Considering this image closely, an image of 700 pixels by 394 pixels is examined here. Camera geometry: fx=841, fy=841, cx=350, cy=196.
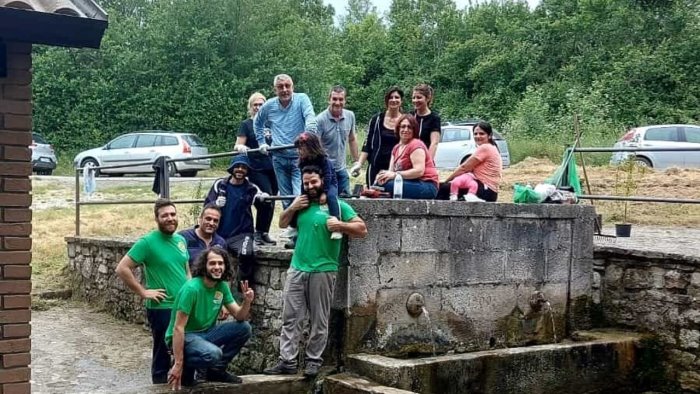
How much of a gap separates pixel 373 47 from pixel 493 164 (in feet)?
114

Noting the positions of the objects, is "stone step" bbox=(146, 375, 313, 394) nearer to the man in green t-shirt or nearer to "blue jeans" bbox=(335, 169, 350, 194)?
the man in green t-shirt

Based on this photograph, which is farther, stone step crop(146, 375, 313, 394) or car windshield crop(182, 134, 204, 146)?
car windshield crop(182, 134, 204, 146)

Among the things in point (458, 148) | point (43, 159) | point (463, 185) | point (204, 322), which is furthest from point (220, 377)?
point (43, 159)

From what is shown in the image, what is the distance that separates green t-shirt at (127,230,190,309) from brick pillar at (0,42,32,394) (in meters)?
1.85

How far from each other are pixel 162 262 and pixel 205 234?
23.1 inches

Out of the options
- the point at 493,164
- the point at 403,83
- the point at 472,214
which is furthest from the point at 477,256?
the point at 403,83

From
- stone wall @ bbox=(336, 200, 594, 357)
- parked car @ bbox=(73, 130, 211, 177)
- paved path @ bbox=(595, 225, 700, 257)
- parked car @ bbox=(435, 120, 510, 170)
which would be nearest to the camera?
stone wall @ bbox=(336, 200, 594, 357)

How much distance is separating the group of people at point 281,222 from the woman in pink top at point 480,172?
0.04ft

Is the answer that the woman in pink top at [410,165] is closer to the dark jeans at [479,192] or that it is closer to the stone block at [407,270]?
the stone block at [407,270]

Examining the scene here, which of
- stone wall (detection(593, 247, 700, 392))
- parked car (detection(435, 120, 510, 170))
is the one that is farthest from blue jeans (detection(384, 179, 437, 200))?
parked car (detection(435, 120, 510, 170))

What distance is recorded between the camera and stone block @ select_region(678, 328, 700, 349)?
327 inches

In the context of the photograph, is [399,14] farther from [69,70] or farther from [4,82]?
[4,82]

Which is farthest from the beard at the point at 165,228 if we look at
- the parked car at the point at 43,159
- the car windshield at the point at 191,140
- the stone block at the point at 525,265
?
the parked car at the point at 43,159

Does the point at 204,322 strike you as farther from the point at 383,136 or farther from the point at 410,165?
the point at 383,136
